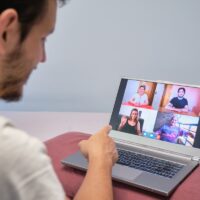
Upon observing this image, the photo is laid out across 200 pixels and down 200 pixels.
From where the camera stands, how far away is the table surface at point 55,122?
61.1 inches

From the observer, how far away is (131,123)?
121 centimetres

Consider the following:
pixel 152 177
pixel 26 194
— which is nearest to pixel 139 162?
pixel 152 177

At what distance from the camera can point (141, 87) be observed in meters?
1.22

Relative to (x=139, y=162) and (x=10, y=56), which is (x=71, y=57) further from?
(x=10, y=56)

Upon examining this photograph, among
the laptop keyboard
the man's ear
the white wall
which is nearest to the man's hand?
the laptop keyboard

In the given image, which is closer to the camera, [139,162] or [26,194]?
[26,194]

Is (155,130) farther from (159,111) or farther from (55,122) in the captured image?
(55,122)

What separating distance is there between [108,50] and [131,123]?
71 cm

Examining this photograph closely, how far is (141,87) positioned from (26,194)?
0.78 metres

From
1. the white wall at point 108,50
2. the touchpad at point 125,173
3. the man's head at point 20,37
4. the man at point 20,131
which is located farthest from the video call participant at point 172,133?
the white wall at point 108,50

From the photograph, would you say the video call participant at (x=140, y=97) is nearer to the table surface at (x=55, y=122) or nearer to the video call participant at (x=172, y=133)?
the video call participant at (x=172, y=133)

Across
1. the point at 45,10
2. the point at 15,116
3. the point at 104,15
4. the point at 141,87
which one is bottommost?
the point at 15,116

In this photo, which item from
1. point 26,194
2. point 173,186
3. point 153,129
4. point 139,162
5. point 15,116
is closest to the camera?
point 26,194

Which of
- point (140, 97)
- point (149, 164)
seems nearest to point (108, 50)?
point (140, 97)
